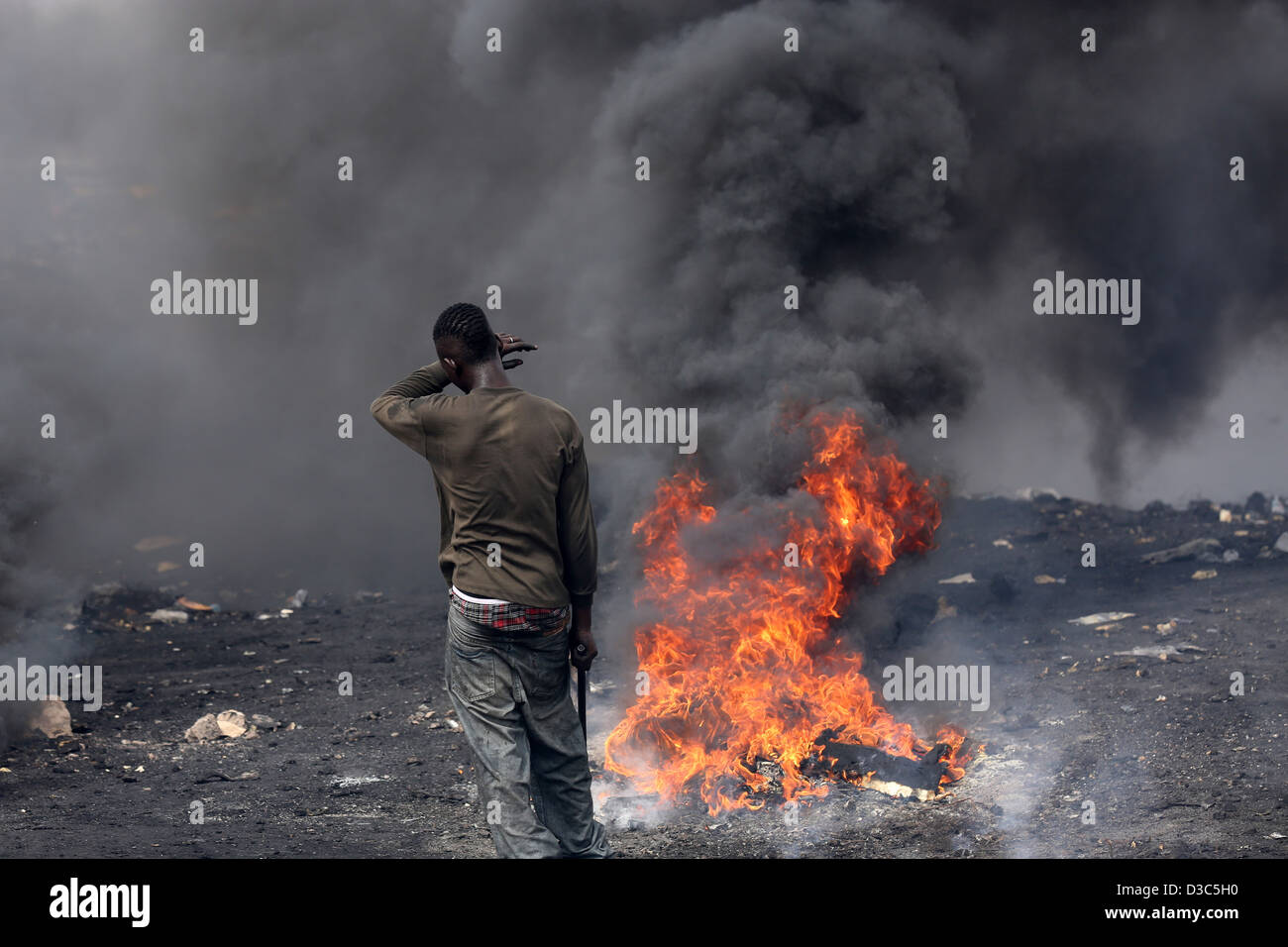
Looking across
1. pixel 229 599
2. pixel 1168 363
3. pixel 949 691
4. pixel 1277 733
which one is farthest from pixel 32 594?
pixel 1168 363

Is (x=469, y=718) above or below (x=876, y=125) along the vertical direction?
below

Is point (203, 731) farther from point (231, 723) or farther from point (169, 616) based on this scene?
point (169, 616)

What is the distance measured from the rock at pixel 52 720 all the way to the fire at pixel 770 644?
12.2 ft

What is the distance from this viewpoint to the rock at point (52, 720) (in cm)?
705

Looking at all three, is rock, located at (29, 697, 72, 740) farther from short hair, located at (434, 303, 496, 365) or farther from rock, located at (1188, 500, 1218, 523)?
rock, located at (1188, 500, 1218, 523)

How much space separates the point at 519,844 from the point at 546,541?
1.13 metres

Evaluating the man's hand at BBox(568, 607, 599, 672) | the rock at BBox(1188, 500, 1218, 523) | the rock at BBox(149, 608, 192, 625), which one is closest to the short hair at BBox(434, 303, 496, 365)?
the man's hand at BBox(568, 607, 599, 672)

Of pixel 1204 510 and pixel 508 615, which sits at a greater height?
pixel 1204 510

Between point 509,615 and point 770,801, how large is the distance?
98.2 inches

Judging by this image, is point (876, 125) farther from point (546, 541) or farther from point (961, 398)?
point (546, 541)

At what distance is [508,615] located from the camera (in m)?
4.04

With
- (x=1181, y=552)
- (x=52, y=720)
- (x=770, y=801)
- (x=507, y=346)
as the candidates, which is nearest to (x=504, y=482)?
(x=507, y=346)

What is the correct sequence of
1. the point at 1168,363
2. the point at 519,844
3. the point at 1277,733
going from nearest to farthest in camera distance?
1. the point at 519,844
2. the point at 1277,733
3. the point at 1168,363

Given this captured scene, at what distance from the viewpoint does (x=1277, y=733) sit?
21.1ft
